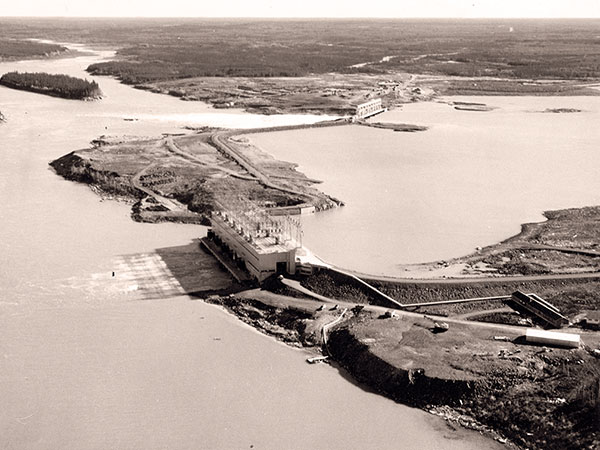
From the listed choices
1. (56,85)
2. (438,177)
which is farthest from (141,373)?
(56,85)

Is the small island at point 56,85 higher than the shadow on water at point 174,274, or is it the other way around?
the small island at point 56,85

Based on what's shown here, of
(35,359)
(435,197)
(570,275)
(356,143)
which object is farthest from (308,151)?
(35,359)

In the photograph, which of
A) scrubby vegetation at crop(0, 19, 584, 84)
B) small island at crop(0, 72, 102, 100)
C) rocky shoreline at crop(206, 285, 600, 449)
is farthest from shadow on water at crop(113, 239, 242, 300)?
scrubby vegetation at crop(0, 19, 584, 84)

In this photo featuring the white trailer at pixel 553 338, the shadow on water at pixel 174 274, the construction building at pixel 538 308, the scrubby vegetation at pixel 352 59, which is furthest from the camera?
the scrubby vegetation at pixel 352 59

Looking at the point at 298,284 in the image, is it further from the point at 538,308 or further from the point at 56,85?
the point at 56,85

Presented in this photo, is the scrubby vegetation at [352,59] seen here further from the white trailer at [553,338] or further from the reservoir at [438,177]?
the white trailer at [553,338]

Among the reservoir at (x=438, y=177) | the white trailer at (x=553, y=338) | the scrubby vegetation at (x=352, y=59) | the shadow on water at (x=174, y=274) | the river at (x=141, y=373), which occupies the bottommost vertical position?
the river at (x=141, y=373)

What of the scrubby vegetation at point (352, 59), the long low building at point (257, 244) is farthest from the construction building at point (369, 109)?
the long low building at point (257, 244)
